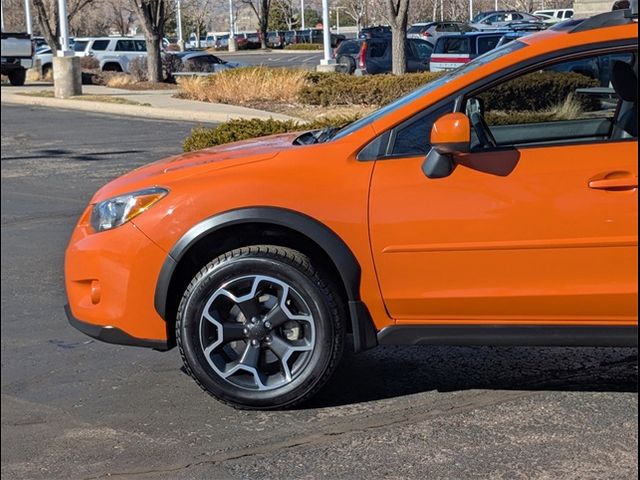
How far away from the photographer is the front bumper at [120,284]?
493 centimetres

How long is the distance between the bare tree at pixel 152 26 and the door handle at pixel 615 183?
82.8 feet

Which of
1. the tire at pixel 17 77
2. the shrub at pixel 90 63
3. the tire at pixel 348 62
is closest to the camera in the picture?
the tire at pixel 17 77

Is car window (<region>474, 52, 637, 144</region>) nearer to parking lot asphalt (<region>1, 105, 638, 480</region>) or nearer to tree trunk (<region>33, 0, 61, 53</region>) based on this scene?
parking lot asphalt (<region>1, 105, 638, 480</region>)

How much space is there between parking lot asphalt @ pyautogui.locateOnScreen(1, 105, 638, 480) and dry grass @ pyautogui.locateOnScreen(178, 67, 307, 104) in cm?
1728

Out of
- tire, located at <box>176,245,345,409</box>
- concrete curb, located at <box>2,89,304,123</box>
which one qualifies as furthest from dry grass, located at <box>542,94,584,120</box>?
concrete curb, located at <box>2,89,304,123</box>

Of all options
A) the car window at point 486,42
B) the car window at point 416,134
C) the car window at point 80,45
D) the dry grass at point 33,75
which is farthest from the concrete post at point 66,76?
the car window at point 416,134

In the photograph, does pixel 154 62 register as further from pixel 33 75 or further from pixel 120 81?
pixel 33 75

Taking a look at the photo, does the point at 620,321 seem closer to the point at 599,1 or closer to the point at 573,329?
the point at 573,329

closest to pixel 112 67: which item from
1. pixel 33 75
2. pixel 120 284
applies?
pixel 33 75

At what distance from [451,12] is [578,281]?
1903 inches

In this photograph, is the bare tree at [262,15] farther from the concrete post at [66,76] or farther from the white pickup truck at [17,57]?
the concrete post at [66,76]

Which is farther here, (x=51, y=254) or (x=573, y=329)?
(x=51, y=254)

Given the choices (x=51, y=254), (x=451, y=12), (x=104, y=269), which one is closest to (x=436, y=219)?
(x=104, y=269)

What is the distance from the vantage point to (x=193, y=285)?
4926 mm
